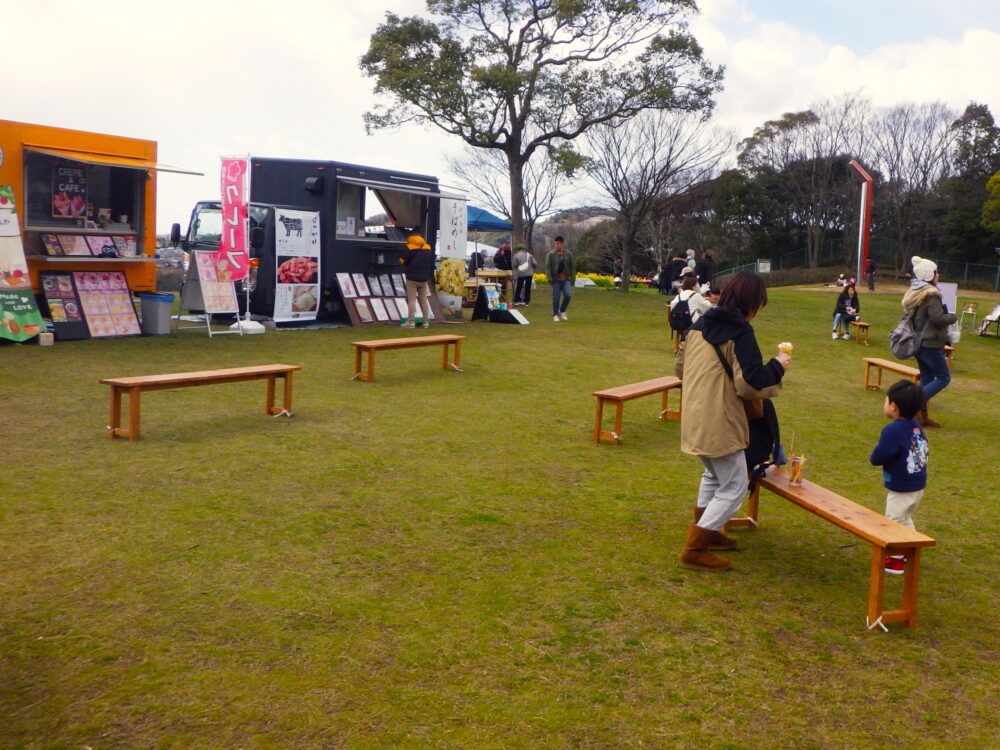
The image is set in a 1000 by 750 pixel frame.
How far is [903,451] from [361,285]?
13.7 m

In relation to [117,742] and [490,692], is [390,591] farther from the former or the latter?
[117,742]

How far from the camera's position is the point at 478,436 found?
322 inches

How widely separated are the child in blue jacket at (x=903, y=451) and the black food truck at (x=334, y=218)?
12.4 m

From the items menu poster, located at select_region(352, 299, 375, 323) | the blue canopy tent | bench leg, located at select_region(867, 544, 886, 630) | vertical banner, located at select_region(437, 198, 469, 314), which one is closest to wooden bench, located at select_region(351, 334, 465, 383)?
menu poster, located at select_region(352, 299, 375, 323)

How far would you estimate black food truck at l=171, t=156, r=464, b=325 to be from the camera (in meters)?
16.3

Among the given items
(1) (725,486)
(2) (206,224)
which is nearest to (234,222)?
(2) (206,224)

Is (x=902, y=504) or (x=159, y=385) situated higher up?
(x=159, y=385)

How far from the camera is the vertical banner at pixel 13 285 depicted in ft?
39.9

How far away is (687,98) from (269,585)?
2591 cm

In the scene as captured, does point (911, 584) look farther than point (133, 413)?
No

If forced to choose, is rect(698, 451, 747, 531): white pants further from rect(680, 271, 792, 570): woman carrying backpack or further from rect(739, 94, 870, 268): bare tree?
rect(739, 94, 870, 268): bare tree

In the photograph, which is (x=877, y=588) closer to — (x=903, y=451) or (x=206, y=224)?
(x=903, y=451)

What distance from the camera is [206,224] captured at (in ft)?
58.5

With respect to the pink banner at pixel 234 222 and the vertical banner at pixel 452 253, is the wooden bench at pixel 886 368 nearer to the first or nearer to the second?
the pink banner at pixel 234 222
